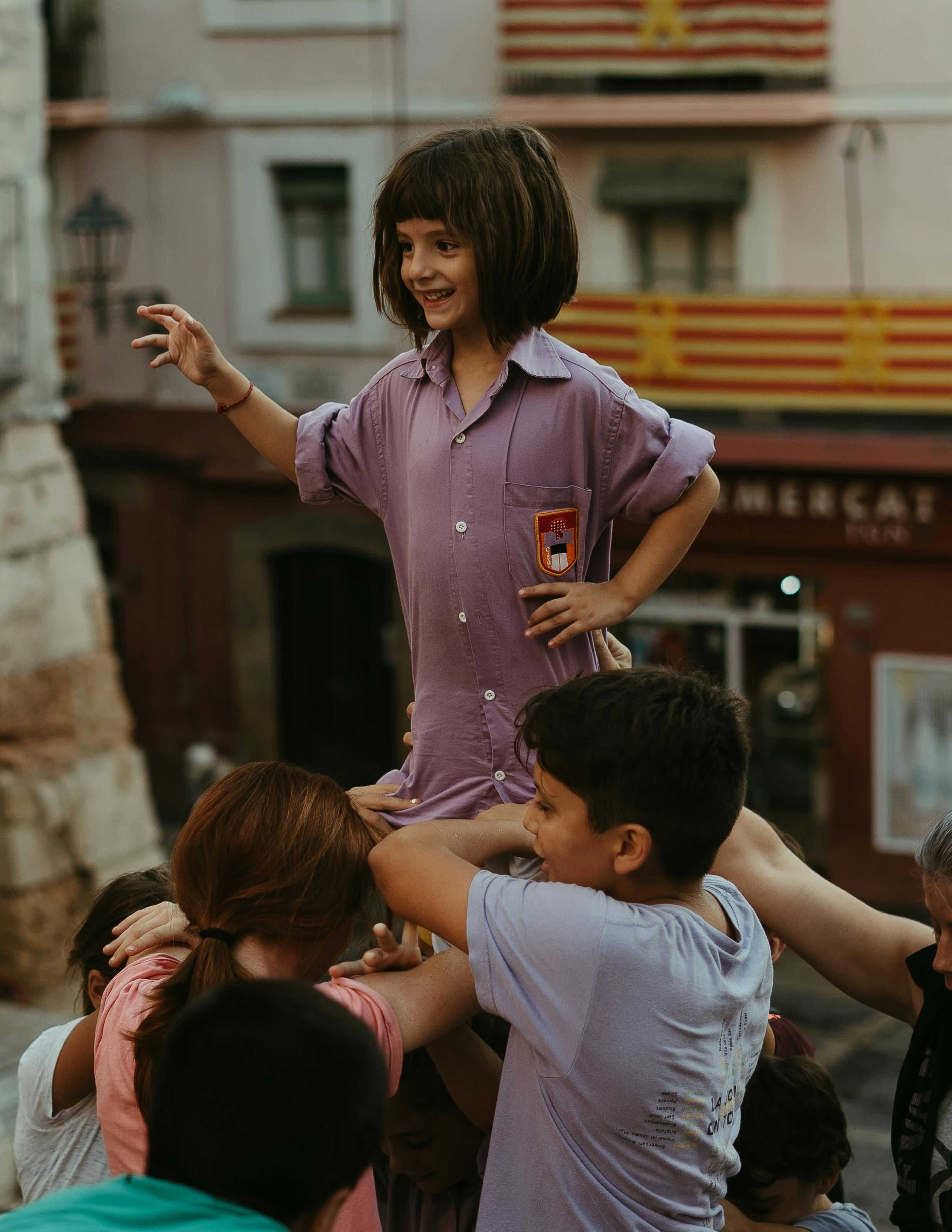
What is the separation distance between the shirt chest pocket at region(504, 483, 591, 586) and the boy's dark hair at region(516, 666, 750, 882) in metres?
0.47

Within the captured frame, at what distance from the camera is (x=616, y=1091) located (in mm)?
2064

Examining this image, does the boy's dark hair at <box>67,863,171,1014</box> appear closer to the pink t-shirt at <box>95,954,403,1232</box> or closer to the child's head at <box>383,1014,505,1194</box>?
the pink t-shirt at <box>95,954,403,1232</box>

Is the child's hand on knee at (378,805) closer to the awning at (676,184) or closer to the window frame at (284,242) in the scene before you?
the awning at (676,184)

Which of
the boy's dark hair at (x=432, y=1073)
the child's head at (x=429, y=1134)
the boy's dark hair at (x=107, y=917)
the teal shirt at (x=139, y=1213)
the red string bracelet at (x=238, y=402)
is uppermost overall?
the red string bracelet at (x=238, y=402)

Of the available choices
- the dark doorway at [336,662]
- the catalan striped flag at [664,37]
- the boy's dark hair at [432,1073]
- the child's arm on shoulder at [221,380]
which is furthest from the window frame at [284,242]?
the boy's dark hair at [432,1073]

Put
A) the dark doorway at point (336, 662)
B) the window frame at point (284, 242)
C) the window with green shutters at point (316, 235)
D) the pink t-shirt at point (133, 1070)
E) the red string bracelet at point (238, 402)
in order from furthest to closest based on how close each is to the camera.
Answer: the dark doorway at point (336, 662), the window with green shutters at point (316, 235), the window frame at point (284, 242), the red string bracelet at point (238, 402), the pink t-shirt at point (133, 1070)

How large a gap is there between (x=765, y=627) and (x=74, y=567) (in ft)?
16.4

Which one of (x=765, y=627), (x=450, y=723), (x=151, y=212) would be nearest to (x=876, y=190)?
(x=765, y=627)

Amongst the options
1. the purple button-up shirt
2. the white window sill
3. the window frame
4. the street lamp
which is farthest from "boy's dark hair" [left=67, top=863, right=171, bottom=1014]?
the white window sill

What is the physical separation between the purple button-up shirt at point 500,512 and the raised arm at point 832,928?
0.42m

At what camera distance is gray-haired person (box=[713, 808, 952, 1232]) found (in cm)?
248

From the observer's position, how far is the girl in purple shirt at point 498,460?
100 inches

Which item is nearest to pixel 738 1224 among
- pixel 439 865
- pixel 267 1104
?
pixel 439 865

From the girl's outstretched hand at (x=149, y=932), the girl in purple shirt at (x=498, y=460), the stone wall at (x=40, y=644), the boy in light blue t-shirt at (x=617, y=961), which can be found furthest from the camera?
the stone wall at (x=40, y=644)
